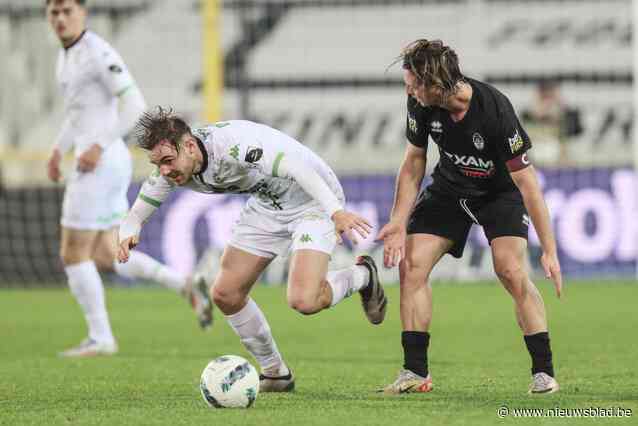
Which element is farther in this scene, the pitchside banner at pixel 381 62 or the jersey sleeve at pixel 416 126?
the pitchside banner at pixel 381 62

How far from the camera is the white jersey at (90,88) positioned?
29.7ft

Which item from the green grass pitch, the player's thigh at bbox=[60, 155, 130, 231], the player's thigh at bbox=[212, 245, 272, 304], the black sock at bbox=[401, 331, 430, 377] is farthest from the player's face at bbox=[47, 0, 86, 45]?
the black sock at bbox=[401, 331, 430, 377]

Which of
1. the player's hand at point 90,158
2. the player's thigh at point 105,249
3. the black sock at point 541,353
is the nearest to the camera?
the black sock at point 541,353

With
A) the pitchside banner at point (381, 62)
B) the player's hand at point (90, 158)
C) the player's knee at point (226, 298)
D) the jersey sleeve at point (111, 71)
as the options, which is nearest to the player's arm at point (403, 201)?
the player's knee at point (226, 298)

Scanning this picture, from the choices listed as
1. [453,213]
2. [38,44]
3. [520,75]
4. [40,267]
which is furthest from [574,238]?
[38,44]

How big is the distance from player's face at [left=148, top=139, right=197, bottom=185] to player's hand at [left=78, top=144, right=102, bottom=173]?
8.98ft

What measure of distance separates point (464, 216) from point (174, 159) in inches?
59.5

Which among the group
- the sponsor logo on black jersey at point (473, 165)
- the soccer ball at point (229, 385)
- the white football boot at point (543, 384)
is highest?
the sponsor logo on black jersey at point (473, 165)

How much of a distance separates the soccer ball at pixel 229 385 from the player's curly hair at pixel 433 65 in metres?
1.57

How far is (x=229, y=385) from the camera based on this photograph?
598 centimetres

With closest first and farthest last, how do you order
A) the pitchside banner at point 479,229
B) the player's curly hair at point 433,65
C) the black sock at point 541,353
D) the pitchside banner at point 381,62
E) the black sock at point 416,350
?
1. the player's curly hair at point 433,65
2. the black sock at point 541,353
3. the black sock at point 416,350
4. the pitchside banner at point 479,229
5. the pitchside banner at point 381,62

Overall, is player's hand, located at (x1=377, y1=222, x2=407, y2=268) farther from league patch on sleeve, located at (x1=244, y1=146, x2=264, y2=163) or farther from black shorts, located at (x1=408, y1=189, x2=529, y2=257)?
league patch on sleeve, located at (x1=244, y1=146, x2=264, y2=163)

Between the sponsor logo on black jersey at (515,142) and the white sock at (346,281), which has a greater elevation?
the sponsor logo on black jersey at (515,142)

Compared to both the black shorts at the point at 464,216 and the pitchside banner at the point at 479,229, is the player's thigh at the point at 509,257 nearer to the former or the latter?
the black shorts at the point at 464,216
